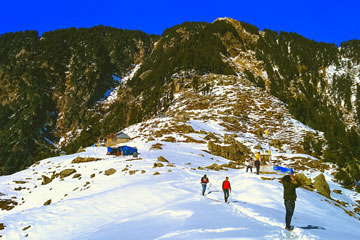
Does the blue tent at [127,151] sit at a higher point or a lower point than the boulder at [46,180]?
higher

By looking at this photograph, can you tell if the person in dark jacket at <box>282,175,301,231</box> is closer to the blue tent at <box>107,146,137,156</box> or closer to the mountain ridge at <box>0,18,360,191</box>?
the blue tent at <box>107,146,137,156</box>

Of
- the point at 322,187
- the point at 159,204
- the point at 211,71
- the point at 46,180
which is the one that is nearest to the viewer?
the point at 159,204

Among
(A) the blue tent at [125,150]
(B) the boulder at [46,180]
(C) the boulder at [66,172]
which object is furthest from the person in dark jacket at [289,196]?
(A) the blue tent at [125,150]

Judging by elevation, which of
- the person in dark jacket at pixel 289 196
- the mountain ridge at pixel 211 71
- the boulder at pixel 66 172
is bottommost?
the boulder at pixel 66 172

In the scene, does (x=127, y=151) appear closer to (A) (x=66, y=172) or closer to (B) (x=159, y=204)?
(A) (x=66, y=172)

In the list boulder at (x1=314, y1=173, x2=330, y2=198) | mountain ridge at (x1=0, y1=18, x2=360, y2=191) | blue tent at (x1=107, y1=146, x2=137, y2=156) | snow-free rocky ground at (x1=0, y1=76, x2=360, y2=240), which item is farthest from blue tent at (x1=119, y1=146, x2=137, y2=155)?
mountain ridge at (x1=0, y1=18, x2=360, y2=191)

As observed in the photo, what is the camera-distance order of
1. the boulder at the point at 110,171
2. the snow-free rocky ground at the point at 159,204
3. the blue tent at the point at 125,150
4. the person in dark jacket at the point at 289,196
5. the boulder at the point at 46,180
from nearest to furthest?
1. the person in dark jacket at the point at 289,196
2. the snow-free rocky ground at the point at 159,204
3. the boulder at the point at 110,171
4. the boulder at the point at 46,180
5. the blue tent at the point at 125,150

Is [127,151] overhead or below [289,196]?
overhead

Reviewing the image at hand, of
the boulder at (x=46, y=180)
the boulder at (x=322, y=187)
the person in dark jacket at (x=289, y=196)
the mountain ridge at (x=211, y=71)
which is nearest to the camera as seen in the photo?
the person in dark jacket at (x=289, y=196)

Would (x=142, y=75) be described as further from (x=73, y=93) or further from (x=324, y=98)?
(x=324, y=98)

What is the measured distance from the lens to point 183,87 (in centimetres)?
10694

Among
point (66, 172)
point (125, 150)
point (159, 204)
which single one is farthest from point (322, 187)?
point (66, 172)

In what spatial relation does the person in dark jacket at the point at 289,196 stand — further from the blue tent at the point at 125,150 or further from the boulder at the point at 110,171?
the blue tent at the point at 125,150

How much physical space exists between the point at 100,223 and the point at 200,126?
48994 millimetres
